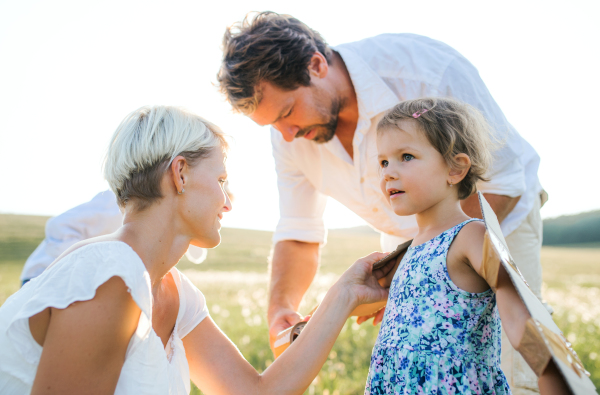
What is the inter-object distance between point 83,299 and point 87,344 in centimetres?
18

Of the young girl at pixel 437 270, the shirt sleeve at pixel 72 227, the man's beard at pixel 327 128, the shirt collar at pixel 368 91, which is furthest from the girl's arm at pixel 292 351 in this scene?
the shirt sleeve at pixel 72 227

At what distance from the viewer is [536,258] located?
362 centimetres

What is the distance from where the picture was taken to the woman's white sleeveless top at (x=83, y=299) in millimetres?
1862

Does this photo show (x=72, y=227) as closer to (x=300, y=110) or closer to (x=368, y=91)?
(x=300, y=110)

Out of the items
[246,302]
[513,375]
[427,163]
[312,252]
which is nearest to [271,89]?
[312,252]

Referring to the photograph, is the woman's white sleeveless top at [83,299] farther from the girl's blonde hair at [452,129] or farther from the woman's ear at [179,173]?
the girl's blonde hair at [452,129]

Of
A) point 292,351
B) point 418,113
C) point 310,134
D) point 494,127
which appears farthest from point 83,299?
point 494,127

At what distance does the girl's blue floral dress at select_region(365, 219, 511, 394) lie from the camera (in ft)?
7.07

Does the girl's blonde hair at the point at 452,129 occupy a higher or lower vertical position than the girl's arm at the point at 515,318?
higher

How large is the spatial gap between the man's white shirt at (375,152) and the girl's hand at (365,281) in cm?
93

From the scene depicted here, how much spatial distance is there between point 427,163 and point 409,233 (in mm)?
1400

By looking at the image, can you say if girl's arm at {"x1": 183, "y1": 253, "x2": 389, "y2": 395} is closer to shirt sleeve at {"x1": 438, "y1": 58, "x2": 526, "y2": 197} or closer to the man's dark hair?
shirt sleeve at {"x1": 438, "y1": 58, "x2": 526, "y2": 197}

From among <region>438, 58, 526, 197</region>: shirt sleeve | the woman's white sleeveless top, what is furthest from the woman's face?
<region>438, 58, 526, 197</region>: shirt sleeve

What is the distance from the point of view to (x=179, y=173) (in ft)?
7.60
